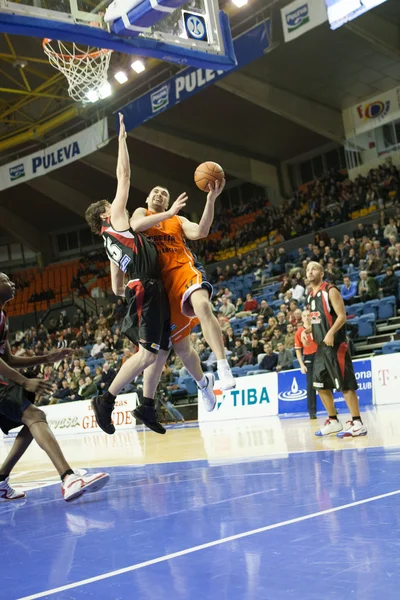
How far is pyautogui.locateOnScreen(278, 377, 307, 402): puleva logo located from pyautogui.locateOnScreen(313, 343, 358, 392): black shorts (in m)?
5.76

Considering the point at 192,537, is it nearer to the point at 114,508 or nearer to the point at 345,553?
the point at 345,553

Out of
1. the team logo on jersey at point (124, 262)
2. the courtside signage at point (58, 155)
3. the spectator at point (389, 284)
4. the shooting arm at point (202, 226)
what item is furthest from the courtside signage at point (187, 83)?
the team logo on jersey at point (124, 262)

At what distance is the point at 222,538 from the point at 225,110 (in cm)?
2468

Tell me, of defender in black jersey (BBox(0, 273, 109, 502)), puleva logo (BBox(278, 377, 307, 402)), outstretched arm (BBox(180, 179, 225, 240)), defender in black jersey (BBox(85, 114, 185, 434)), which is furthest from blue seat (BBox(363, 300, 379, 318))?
defender in black jersey (BBox(0, 273, 109, 502))

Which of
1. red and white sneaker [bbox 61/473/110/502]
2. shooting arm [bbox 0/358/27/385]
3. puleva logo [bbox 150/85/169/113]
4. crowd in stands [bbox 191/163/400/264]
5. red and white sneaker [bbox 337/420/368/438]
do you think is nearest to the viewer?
red and white sneaker [bbox 61/473/110/502]

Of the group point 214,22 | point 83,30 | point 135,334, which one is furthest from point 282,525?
point 214,22

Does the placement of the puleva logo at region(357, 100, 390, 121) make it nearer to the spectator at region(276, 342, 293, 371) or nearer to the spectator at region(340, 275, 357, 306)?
the spectator at region(340, 275, 357, 306)

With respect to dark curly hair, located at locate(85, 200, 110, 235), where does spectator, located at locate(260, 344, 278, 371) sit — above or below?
below

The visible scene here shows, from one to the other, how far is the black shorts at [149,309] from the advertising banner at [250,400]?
30.2ft

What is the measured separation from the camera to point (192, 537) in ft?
11.7

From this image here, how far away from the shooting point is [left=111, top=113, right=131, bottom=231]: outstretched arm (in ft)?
18.3

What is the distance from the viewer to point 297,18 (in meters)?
17.4

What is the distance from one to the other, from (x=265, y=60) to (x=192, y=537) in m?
21.6

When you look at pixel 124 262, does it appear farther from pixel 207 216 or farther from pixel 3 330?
pixel 3 330
